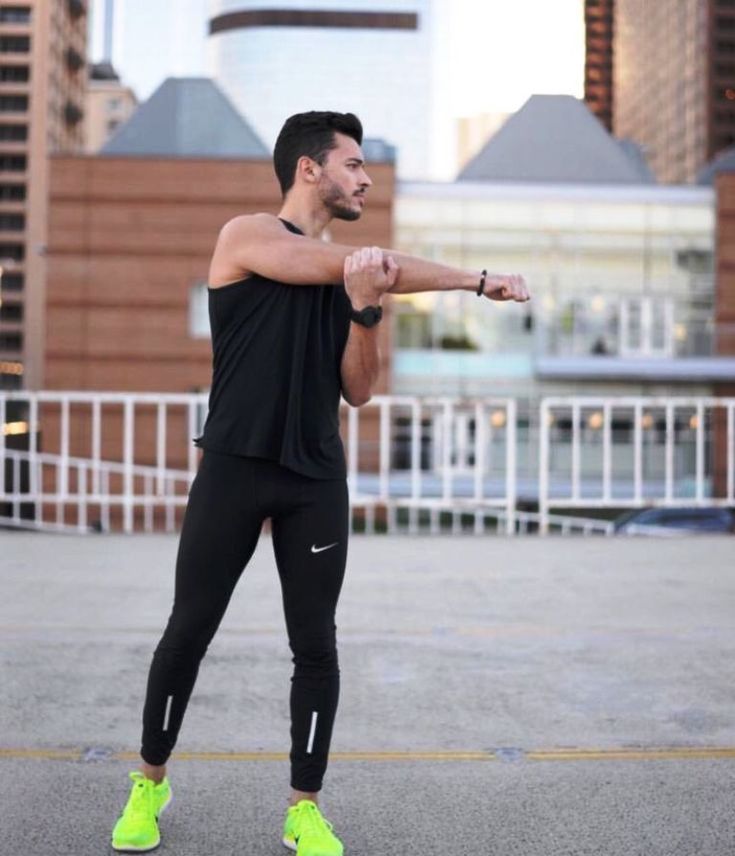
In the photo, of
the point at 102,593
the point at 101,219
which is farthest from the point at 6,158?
the point at 102,593

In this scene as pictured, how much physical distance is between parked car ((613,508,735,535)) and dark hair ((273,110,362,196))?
1571 centimetres

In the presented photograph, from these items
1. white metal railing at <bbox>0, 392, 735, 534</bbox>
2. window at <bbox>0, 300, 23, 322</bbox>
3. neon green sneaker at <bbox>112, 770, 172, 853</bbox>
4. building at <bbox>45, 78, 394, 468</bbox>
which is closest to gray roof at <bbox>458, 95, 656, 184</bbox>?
building at <bbox>45, 78, 394, 468</bbox>

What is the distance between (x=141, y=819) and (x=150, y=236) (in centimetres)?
3530

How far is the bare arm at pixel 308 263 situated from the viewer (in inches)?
95.4

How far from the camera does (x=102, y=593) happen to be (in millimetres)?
5746

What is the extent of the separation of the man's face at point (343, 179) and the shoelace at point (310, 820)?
125cm

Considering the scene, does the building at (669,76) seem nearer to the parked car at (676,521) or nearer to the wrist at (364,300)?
the parked car at (676,521)

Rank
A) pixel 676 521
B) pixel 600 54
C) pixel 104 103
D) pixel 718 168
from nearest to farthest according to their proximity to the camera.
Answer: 1. pixel 676 521
2. pixel 718 168
3. pixel 104 103
4. pixel 600 54

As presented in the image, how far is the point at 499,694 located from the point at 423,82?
78.7m

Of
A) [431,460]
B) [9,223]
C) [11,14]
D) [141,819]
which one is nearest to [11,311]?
[9,223]

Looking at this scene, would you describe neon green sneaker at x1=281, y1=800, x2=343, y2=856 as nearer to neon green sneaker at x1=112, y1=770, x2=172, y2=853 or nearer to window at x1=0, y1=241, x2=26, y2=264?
neon green sneaker at x1=112, y1=770, x2=172, y2=853

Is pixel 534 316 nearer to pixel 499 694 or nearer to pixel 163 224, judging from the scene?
pixel 163 224

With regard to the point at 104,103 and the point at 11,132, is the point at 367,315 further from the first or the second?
the point at 104,103

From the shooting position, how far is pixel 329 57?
79000mm
